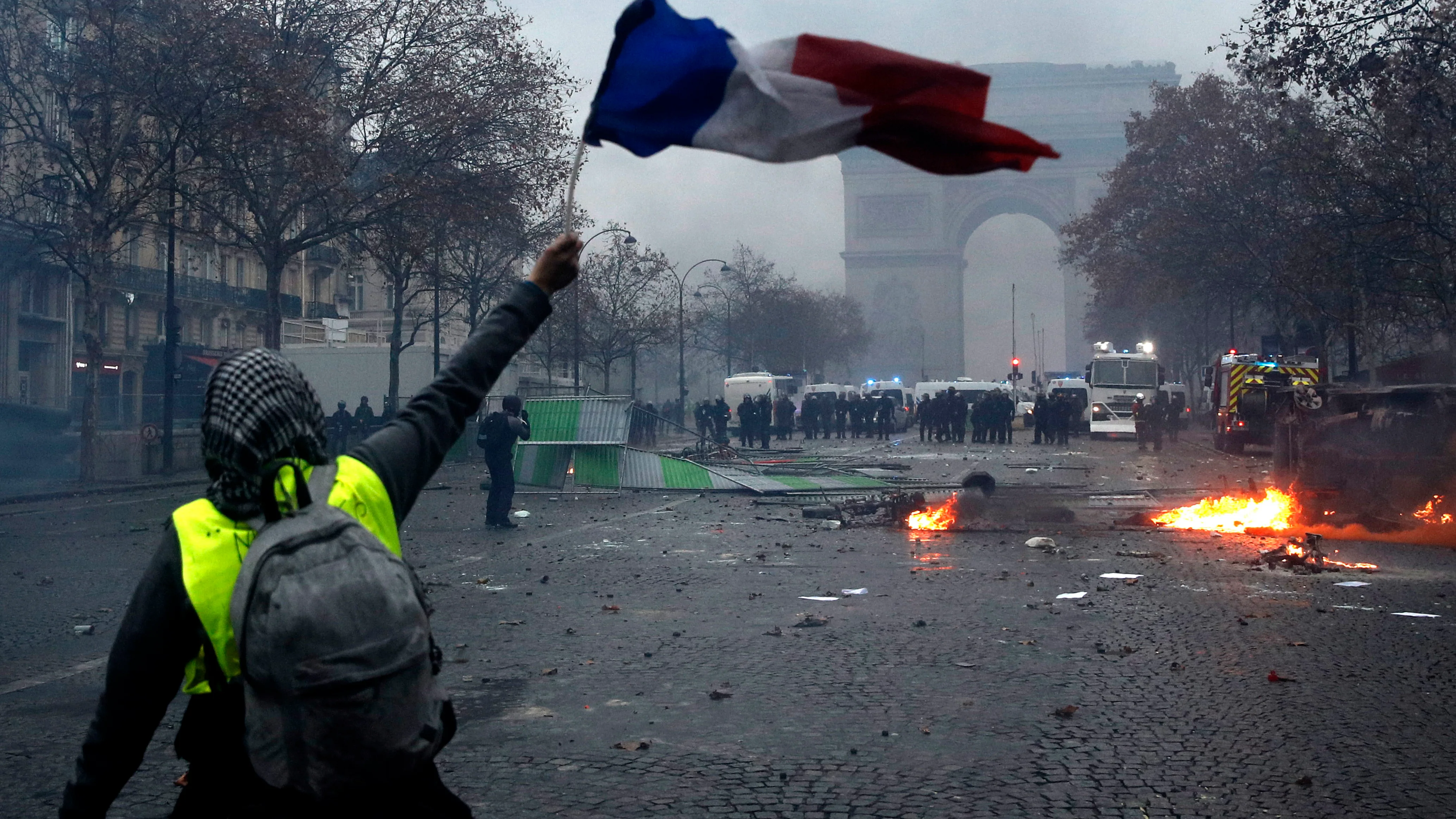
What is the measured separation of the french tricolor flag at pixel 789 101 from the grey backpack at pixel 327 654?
1.17 metres

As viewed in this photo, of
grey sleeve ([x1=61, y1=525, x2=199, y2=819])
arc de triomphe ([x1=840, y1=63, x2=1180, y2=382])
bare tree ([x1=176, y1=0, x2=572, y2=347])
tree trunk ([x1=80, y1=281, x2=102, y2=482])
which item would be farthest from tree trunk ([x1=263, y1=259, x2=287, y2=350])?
arc de triomphe ([x1=840, y1=63, x2=1180, y2=382])

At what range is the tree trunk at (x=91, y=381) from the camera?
26.0m

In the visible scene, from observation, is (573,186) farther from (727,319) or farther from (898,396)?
(727,319)

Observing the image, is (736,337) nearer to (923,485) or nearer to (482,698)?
(923,485)

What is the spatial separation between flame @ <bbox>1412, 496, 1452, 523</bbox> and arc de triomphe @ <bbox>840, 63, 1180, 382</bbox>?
86103 mm

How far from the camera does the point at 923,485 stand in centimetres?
2144

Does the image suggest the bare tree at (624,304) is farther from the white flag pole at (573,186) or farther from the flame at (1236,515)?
the white flag pole at (573,186)

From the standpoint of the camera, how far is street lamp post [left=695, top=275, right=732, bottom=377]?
7850 cm

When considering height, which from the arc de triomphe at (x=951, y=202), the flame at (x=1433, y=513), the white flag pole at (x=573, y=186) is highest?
the arc de triomphe at (x=951, y=202)

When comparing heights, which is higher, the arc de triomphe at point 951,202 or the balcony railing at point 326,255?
the arc de triomphe at point 951,202

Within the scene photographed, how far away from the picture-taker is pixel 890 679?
6.67 meters

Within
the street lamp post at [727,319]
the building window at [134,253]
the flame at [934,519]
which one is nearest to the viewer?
the flame at [934,519]

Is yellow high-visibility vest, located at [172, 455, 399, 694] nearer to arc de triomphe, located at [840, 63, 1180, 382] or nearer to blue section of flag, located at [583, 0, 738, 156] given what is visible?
blue section of flag, located at [583, 0, 738, 156]

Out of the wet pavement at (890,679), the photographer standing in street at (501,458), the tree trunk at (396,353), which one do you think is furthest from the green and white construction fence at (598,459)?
the tree trunk at (396,353)
